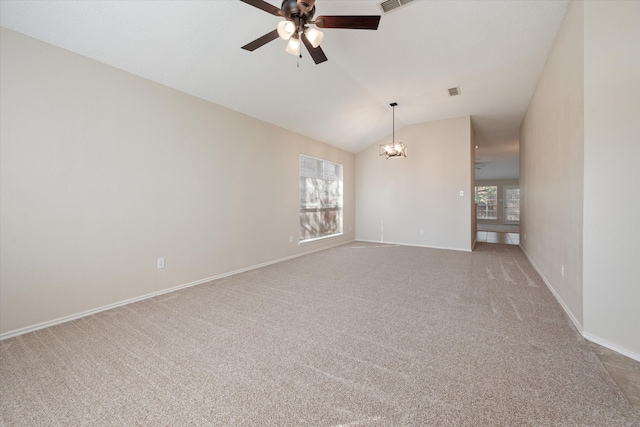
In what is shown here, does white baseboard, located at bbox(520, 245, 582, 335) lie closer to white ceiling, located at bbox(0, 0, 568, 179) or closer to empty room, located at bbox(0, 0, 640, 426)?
empty room, located at bbox(0, 0, 640, 426)

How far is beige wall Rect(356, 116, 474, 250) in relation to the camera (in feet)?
18.8

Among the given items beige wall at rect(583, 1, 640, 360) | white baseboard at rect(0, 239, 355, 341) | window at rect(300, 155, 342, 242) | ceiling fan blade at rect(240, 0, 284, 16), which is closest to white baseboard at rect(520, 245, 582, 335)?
beige wall at rect(583, 1, 640, 360)

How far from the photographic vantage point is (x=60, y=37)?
7.39 feet

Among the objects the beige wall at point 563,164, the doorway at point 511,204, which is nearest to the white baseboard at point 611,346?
the beige wall at point 563,164

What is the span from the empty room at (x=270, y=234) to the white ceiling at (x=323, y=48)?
24 millimetres

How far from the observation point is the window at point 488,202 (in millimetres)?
13031

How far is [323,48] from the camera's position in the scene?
321 cm

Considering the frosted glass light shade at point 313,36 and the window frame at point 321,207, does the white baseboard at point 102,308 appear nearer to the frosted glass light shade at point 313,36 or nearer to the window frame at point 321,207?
the window frame at point 321,207

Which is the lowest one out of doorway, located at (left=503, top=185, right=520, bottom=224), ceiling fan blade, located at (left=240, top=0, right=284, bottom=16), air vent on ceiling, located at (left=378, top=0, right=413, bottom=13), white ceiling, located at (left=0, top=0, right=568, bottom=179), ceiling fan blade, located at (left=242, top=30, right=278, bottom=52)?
doorway, located at (left=503, top=185, right=520, bottom=224)

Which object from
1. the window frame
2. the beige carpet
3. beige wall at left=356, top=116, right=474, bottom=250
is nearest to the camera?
the beige carpet

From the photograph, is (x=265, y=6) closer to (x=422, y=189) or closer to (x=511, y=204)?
(x=422, y=189)

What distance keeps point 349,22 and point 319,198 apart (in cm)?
431

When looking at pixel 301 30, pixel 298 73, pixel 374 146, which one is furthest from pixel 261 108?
pixel 374 146

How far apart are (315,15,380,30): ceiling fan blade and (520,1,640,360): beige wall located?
1.71 metres
